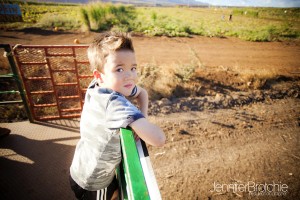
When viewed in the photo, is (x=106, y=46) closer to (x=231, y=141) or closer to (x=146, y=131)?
(x=146, y=131)

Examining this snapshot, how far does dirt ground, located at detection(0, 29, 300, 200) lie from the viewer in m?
3.34

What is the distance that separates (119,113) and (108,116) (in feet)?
0.34

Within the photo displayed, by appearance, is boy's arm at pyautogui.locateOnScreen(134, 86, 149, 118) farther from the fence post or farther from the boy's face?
the fence post

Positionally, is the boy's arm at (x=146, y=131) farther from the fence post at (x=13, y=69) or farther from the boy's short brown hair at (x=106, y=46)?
the fence post at (x=13, y=69)

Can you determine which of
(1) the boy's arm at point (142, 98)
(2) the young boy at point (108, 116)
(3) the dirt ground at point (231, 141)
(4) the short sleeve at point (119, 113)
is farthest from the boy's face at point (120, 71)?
(3) the dirt ground at point (231, 141)

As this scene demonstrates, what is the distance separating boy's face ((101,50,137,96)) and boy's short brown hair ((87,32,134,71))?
32 millimetres

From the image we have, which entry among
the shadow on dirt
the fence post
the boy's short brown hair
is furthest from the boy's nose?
the fence post

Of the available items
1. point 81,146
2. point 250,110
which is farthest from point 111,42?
point 250,110

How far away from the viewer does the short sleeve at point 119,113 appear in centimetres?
99

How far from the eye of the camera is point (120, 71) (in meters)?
1.24

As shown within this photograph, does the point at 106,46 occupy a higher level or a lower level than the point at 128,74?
higher

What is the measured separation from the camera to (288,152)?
165 inches

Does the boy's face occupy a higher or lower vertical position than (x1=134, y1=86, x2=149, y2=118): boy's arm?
higher

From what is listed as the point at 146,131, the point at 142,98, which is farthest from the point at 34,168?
the point at 146,131
